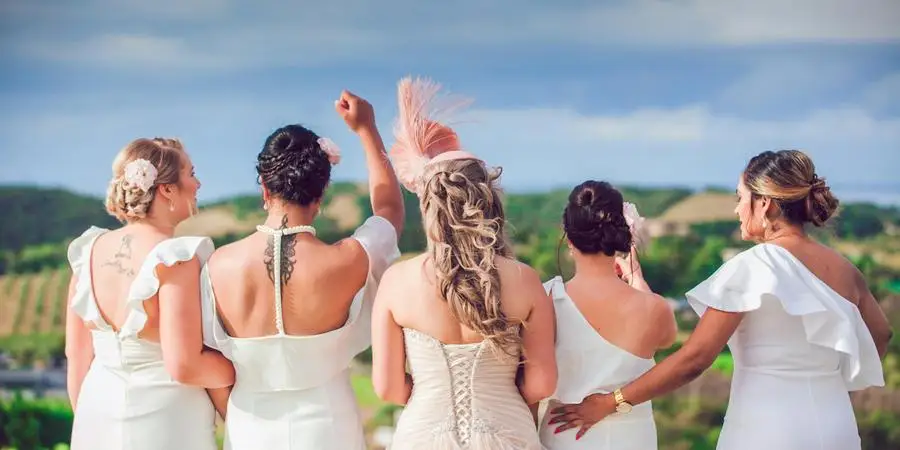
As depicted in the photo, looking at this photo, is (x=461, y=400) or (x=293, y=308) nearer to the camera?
(x=461, y=400)

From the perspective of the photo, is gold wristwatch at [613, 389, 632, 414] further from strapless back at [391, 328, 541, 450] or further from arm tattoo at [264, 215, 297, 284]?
arm tattoo at [264, 215, 297, 284]

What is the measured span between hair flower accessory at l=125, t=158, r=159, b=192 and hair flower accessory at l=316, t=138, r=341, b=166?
0.52 m

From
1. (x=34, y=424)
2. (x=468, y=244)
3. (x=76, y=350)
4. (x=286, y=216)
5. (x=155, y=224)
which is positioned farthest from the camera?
(x=34, y=424)

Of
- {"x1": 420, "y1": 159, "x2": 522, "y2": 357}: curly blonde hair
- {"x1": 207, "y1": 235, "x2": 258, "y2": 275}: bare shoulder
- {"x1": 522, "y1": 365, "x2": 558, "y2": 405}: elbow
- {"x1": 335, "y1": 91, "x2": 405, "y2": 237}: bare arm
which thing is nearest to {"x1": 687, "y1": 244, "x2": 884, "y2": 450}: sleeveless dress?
{"x1": 522, "y1": 365, "x2": 558, "y2": 405}: elbow

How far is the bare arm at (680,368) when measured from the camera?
2.54 m

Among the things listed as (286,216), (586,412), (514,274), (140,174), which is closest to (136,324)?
(140,174)

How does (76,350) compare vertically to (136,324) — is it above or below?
below

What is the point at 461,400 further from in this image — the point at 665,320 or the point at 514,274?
the point at 665,320

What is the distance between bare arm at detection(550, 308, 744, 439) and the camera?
254 cm

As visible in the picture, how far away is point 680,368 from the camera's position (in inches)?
101

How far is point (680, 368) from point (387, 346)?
30.3 inches

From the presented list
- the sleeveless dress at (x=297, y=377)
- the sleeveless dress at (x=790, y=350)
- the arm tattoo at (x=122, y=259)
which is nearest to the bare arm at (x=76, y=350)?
the arm tattoo at (x=122, y=259)

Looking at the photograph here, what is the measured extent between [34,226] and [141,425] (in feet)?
30.1

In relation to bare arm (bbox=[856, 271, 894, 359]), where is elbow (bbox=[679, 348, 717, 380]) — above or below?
below
